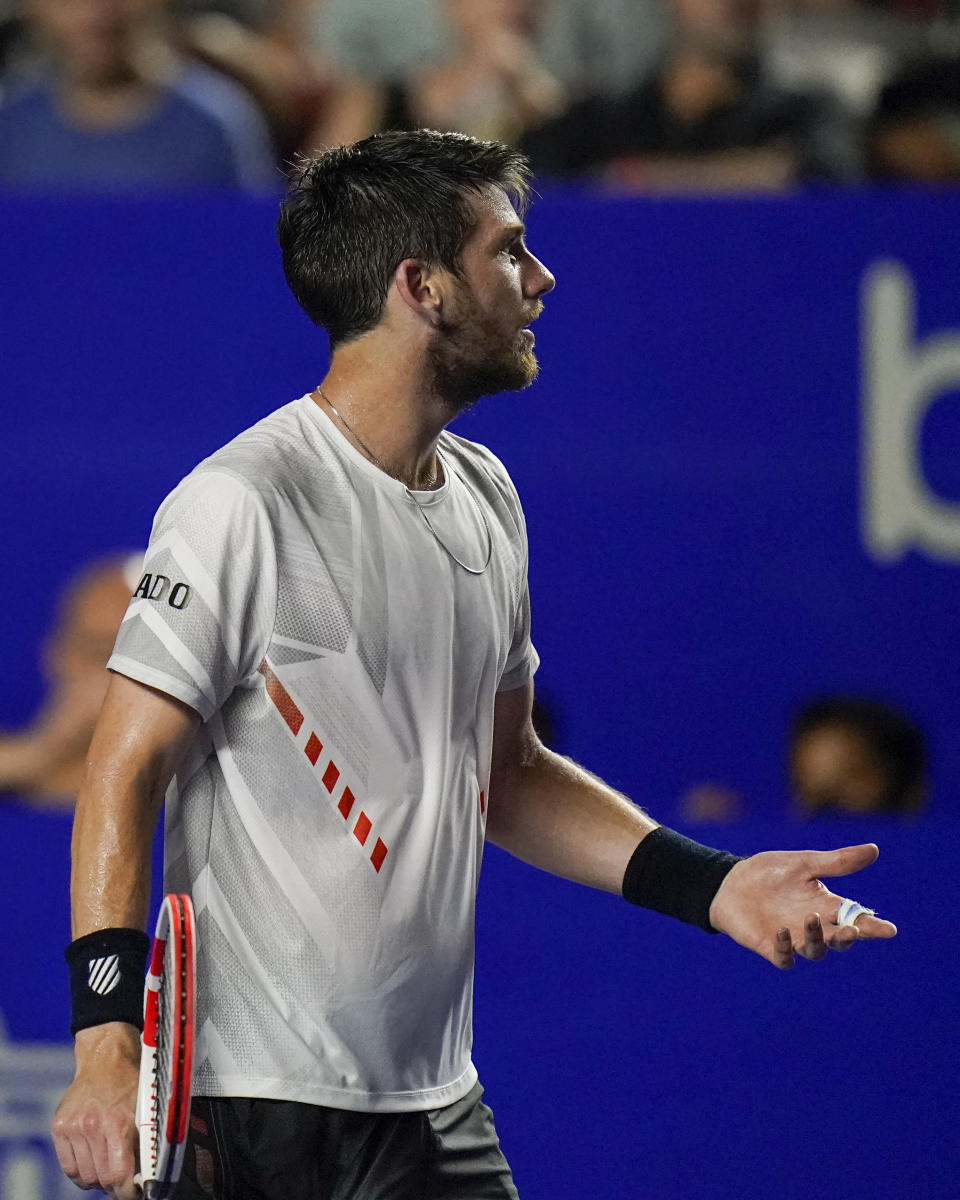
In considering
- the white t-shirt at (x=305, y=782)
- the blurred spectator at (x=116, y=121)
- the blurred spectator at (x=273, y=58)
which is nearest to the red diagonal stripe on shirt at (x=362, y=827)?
→ the white t-shirt at (x=305, y=782)

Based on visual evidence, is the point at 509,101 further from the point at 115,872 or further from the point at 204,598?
the point at 115,872

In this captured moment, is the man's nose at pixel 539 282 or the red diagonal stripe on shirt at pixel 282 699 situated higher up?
the man's nose at pixel 539 282

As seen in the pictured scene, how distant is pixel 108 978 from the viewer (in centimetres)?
178

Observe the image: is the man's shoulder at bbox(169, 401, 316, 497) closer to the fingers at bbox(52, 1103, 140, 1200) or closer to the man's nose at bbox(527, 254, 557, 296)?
the man's nose at bbox(527, 254, 557, 296)

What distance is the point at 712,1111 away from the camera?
3.38 m

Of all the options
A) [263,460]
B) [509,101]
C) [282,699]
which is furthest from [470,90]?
[282,699]

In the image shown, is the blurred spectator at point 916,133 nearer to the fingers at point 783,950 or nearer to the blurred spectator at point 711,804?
the blurred spectator at point 711,804

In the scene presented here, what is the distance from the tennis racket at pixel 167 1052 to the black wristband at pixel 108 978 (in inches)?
0.8

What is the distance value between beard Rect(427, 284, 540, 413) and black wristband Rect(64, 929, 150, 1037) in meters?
0.76

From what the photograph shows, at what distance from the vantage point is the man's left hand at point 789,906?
6.61ft

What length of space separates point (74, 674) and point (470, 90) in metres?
2.02

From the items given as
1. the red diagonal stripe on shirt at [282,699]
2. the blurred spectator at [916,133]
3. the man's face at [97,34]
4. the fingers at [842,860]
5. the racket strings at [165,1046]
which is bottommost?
the racket strings at [165,1046]

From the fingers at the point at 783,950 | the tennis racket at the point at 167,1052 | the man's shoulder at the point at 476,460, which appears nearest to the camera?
the tennis racket at the point at 167,1052

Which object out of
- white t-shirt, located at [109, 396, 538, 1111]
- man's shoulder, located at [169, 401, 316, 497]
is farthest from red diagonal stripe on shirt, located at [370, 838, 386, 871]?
man's shoulder, located at [169, 401, 316, 497]
